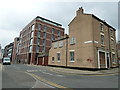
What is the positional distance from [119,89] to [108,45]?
58.2 ft

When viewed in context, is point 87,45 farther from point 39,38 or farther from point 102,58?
point 39,38

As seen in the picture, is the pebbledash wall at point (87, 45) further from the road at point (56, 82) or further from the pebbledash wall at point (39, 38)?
the pebbledash wall at point (39, 38)

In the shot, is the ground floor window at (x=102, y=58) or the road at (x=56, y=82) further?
the ground floor window at (x=102, y=58)

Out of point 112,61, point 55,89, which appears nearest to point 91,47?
point 112,61

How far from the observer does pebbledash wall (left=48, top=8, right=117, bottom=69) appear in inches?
732

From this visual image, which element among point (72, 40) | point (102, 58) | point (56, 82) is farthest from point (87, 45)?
point (56, 82)

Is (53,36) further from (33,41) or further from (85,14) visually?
(85,14)

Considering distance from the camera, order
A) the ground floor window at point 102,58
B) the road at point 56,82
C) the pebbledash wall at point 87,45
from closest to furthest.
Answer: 1. the road at point 56,82
2. the pebbledash wall at point 87,45
3. the ground floor window at point 102,58

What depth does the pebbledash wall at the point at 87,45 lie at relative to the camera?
18.6 meters

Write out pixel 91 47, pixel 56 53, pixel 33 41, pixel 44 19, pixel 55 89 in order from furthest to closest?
pixel 44 19, pixel 33 41, pixel 56 53, pixel 91 47, pixel 55 89

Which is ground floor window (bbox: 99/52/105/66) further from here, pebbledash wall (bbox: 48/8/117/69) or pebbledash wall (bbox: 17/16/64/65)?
pebbledash wall (bbox: 17/16/64/65)

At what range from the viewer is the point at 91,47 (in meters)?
18.3

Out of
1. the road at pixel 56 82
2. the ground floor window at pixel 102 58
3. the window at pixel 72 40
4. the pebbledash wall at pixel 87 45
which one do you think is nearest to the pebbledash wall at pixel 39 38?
the pebbledash wall at pixel 87 45

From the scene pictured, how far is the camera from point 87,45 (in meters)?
19.1
